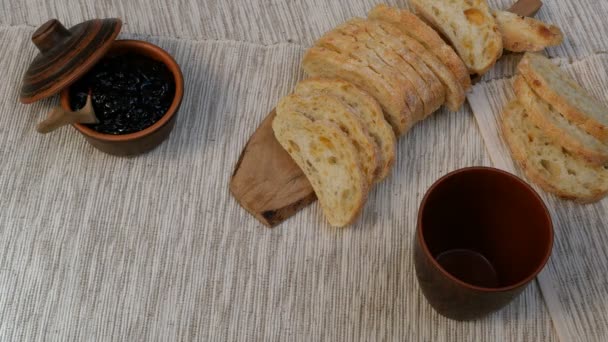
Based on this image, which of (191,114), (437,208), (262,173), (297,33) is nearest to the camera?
(437,208)

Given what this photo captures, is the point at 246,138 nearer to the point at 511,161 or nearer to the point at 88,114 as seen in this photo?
the point at 88,114

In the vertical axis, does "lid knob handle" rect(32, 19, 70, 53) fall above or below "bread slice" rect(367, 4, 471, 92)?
above

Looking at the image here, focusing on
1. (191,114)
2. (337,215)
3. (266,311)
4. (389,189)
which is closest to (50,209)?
(191,114)

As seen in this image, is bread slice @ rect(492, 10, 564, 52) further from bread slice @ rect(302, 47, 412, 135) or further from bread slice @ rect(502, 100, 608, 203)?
bread slice @ rect(302, 47, 412, 135)

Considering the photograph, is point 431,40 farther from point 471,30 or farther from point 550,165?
Answer: point 550,165

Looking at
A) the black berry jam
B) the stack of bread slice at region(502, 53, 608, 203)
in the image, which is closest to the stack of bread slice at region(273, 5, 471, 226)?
the stack of bread slice at region(502, 53, 608, 203)

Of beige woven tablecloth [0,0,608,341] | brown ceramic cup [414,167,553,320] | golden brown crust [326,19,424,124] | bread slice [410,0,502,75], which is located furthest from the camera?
bread slice [410,0,502,75]

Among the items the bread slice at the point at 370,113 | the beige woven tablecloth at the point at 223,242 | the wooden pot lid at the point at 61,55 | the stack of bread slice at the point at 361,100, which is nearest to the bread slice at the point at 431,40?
the stack of bread slice at the point at 361,100

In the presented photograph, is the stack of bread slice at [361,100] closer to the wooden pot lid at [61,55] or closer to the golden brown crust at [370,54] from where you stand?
the golden brown crust at [370,54]
